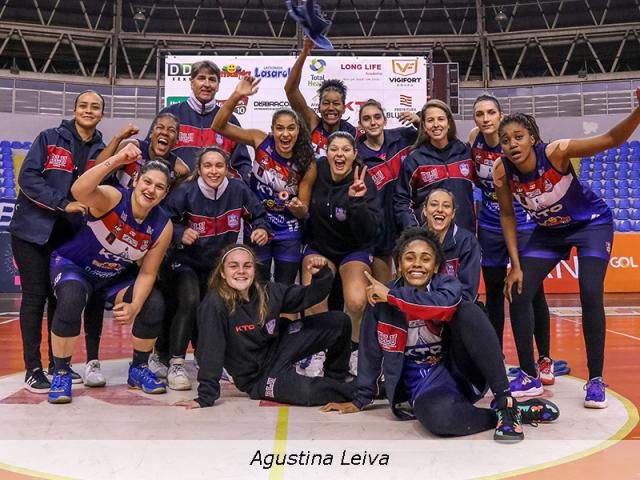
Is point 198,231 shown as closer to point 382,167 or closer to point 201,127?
point 201,127

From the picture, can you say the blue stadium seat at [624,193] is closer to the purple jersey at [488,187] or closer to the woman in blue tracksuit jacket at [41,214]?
the purple jersey at [488,187]

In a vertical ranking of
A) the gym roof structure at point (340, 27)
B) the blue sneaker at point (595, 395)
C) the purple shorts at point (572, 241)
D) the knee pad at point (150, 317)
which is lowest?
the blue sneaker at point (595, 395)

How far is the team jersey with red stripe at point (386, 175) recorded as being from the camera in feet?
14.1

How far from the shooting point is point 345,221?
4.00 metres

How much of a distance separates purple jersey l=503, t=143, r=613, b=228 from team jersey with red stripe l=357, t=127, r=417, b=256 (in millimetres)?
932

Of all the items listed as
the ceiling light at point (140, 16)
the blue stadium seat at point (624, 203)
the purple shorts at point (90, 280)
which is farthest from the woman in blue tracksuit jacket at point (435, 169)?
the ceiling light at point (140, 16)

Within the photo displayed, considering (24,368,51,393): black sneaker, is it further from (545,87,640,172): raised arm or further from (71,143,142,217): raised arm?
(545,87,640,172): raised arm

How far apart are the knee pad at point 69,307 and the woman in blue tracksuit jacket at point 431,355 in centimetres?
154

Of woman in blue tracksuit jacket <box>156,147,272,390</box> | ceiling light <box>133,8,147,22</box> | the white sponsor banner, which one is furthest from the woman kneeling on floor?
ceiling light <box>133,8,147,22</box>

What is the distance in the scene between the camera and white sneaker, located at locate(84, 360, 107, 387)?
3.89 m

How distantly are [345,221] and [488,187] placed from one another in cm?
110

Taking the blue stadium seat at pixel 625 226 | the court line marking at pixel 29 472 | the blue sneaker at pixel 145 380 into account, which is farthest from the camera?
the blue stadium seat at pixel 625 226

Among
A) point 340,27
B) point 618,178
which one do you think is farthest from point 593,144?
point 340,27

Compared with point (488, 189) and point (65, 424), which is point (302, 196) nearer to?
point (488, 189)
